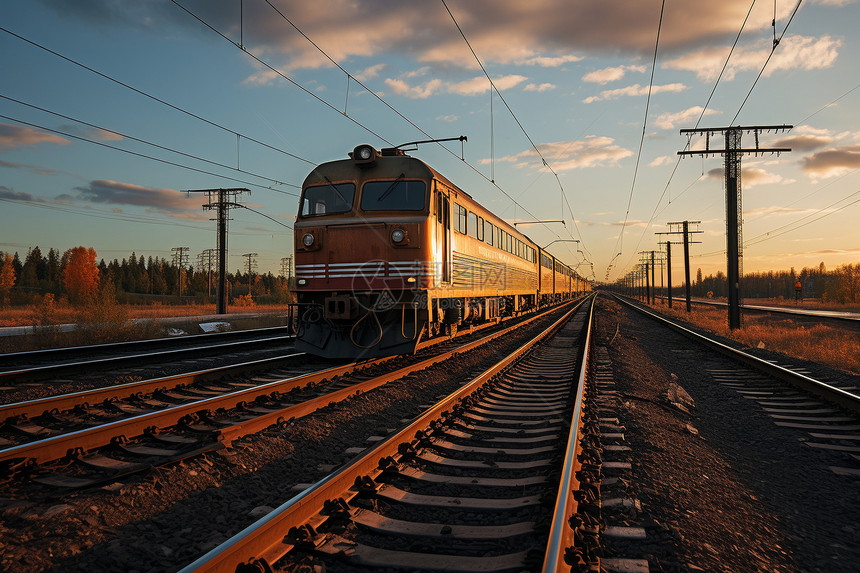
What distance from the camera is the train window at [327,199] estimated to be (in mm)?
9734

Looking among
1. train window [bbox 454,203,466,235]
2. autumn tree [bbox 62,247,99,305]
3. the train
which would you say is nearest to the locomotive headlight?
the train

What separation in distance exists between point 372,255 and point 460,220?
2990mm

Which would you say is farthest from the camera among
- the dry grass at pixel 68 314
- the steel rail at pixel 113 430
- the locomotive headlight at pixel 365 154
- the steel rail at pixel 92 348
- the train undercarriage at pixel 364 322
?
the dry grass at pixel 68 314

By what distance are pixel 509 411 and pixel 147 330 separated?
1699cm

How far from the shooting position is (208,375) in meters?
7.84

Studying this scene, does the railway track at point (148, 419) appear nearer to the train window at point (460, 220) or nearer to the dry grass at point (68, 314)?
the train window at point (460, 220)

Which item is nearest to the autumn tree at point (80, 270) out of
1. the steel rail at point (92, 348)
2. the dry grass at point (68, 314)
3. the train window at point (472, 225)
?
the dry grass at point (68, 314)

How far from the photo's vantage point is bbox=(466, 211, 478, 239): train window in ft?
40.5

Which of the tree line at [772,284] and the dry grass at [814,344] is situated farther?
the tree line at [772,284]

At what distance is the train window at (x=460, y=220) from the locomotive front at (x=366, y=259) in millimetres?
1834

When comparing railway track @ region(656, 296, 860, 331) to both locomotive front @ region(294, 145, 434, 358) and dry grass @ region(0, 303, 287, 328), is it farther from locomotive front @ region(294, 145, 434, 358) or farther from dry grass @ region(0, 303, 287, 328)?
dry grass @ region(0, 303, 287, 328)

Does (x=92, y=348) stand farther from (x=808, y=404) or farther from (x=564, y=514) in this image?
(x=808, y=404)

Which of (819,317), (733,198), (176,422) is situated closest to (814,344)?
(733,198)

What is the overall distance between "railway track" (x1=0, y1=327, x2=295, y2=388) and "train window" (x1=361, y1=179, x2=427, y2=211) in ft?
10.2
